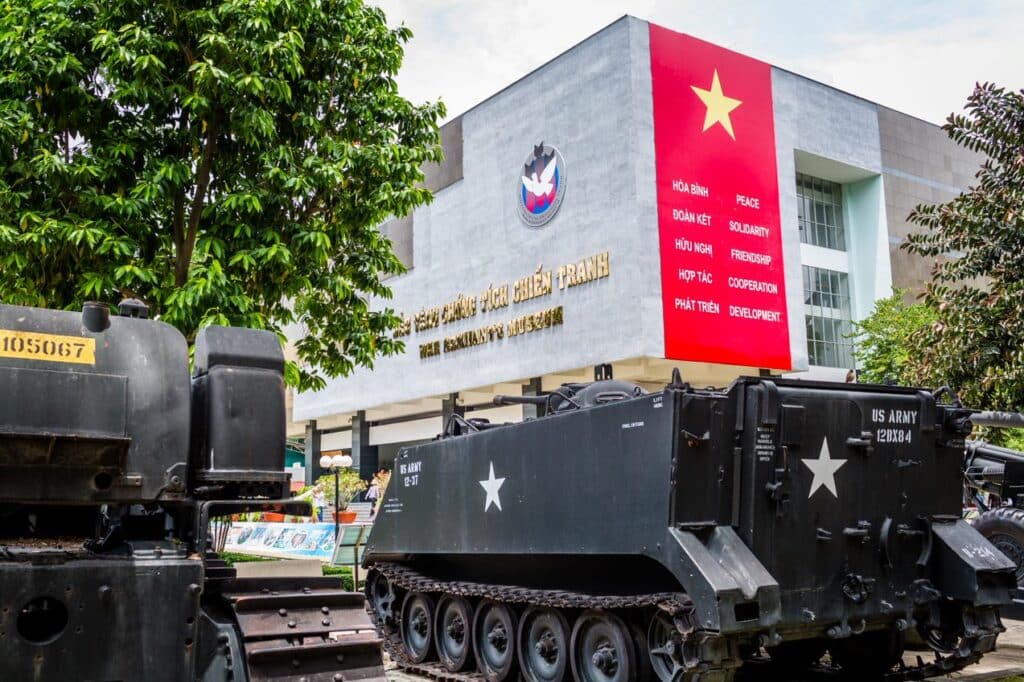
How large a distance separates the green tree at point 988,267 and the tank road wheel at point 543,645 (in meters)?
5.85

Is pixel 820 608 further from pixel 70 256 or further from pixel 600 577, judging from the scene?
pixel 70 256

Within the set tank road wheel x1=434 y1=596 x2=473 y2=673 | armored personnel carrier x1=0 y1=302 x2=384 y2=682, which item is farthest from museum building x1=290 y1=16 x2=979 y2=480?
armored personnel carrier x1=0 y1=302 x2=384 y2=682

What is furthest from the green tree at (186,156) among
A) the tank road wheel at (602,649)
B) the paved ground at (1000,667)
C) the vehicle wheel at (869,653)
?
the vehicle wheel at (869,653)

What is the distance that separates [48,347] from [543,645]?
6.08m

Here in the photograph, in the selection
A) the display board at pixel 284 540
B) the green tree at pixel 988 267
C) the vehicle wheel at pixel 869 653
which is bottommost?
the vehicle wheel at pixel 869 653

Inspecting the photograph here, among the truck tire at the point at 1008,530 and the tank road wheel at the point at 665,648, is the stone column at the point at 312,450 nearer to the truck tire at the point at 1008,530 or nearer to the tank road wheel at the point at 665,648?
the truck tire at the point at 1008,530

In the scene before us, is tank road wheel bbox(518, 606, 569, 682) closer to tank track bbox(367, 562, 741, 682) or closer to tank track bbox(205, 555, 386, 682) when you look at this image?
tank track bbox(367, 562, 741, 682)

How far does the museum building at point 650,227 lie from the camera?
28969 millimetres

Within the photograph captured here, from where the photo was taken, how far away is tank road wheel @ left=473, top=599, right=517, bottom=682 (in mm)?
9930

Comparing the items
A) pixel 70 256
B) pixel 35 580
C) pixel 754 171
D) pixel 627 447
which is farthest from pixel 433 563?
pixel 754 171

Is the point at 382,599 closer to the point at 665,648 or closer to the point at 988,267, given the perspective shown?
the point at 665,648

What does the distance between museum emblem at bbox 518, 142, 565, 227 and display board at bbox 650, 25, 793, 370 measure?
3548 mm

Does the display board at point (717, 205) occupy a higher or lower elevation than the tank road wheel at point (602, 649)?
higher

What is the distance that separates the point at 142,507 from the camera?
5316 millimetres
